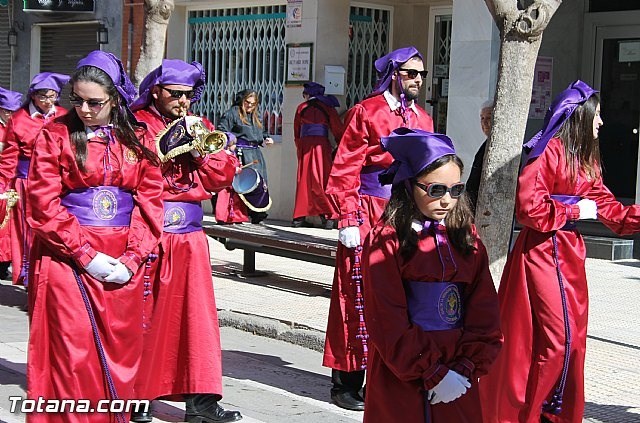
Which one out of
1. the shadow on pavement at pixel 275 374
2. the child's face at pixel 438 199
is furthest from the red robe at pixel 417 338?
the shadow on pavement at pixel 275 374

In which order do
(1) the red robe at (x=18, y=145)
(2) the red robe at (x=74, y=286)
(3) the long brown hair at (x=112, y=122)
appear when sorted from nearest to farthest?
1. (2) the red robe at (x=74, y=286)
2. (3) the long brown hair at (x=112, y=122)
3. (1) the red robe at (x=18, y=145)

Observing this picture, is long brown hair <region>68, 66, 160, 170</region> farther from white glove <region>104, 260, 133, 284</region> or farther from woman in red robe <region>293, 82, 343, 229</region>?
woman in red robe <region>293, 82, 343, 229</region>

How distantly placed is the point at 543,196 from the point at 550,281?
17.5 inches

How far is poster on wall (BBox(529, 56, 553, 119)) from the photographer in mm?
14484

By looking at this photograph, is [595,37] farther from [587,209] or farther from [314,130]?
[587,209]

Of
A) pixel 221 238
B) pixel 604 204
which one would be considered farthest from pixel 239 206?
pixel 604 204

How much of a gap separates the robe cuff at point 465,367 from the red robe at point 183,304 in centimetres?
235

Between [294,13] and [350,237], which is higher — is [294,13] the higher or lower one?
the higher one

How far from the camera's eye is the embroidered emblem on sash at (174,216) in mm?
6359

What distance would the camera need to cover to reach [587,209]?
594cm

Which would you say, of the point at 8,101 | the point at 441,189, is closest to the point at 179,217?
the point at 441,189

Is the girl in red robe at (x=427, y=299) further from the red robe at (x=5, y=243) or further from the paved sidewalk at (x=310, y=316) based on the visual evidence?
the red robe at (x=5, y=243)

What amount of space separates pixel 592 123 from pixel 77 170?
A: 8.68 feet

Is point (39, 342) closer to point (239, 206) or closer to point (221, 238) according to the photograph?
point (221, 238)
